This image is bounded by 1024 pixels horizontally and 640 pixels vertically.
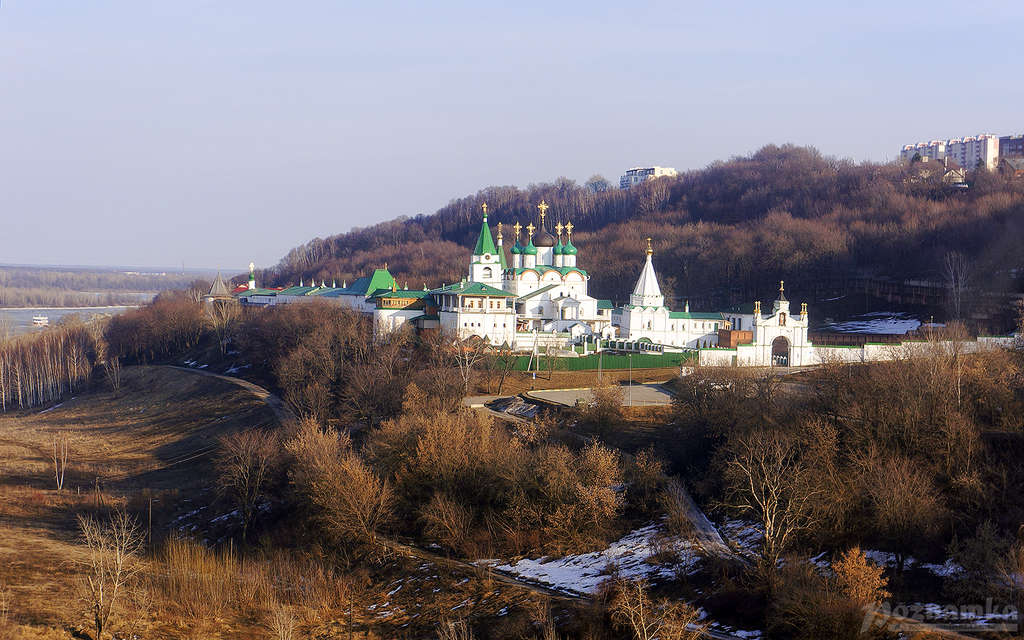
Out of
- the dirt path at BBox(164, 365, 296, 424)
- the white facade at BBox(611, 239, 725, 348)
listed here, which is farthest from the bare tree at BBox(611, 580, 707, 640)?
the white facade at BBox(611, 239, 725, 348)

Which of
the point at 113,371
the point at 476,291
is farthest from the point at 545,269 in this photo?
the point at 113,371

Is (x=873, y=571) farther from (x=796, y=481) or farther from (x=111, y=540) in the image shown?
(x=111, y=540)

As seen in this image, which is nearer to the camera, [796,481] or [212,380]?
[796,481]

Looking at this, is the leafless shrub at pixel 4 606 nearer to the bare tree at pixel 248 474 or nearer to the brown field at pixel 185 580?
the brown field at pixel 185 580

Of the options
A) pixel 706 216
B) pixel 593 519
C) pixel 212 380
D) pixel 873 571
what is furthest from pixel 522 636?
pixel 706 216

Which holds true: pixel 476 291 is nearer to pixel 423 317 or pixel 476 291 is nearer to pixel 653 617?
pixel 423 317
